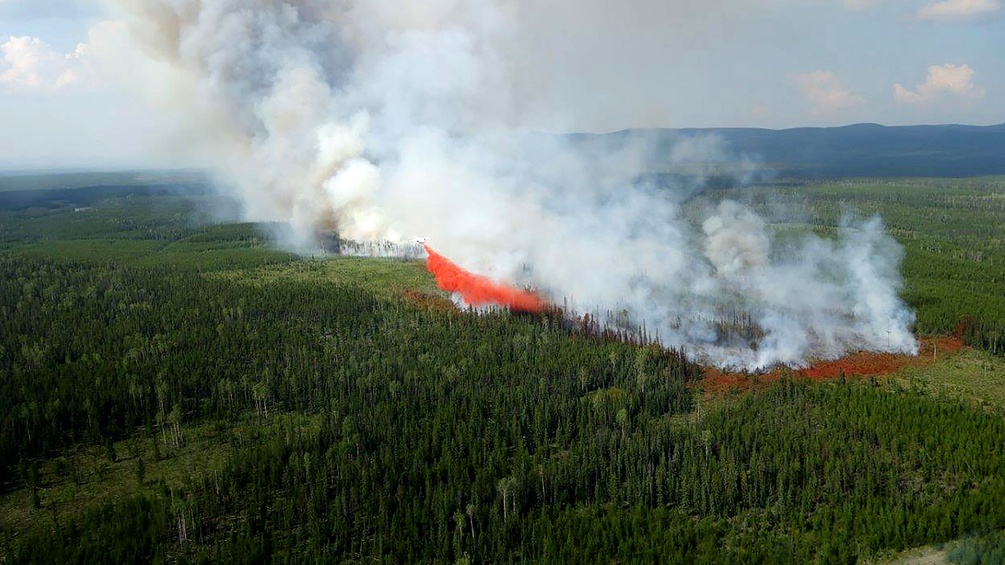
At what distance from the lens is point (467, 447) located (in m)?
66.5

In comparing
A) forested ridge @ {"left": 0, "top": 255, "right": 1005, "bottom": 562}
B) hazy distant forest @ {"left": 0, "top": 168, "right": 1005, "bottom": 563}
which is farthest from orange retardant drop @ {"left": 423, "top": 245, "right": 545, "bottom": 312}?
forested ridge @ {"left": 0, "top": 255, "right": 1005, "bottom": 562}

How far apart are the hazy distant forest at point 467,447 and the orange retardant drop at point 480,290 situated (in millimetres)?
5622

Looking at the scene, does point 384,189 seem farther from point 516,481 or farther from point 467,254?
point 516,481

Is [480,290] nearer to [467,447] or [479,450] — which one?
[467,447]

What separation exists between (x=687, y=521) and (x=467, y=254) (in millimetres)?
69818

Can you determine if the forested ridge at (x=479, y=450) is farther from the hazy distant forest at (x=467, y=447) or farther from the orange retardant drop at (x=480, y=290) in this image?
the orange retardant drop at (x=480, y=290)

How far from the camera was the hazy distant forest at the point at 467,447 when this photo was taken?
174ft

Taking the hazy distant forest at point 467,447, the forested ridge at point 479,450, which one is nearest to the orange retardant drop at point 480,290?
the hazy distant forest at point 467,447

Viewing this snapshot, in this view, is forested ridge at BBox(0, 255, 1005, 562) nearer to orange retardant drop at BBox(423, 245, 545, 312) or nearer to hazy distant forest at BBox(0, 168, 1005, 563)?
hazy distant forest at BBox(0, 168, 1005, 563)

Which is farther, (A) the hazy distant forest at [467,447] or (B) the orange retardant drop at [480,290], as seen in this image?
(B) the orange retardant drop at [480,290]

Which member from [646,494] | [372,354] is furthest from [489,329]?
[646,494]

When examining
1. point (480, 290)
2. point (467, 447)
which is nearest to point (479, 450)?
point (467, 447)

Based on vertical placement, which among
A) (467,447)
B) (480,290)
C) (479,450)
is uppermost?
(480,290)

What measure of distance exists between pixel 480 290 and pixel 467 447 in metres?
49.6
